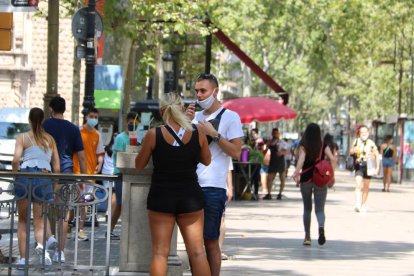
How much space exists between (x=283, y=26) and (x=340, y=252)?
48637 millimetres

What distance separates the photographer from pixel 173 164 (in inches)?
370

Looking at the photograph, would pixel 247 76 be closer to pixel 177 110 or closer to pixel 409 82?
pixel 409 82

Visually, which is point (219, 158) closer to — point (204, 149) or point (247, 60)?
point (204, 149)

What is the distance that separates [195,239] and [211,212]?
704 millimetres

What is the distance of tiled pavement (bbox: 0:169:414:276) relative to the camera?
13.3m

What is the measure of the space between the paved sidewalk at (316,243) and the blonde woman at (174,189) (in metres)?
3.15

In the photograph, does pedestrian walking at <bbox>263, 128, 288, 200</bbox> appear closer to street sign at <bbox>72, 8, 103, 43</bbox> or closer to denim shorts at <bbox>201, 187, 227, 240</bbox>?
street sign at <bbox>72, 8, 103, 43</bbox>

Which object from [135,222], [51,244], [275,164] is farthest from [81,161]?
[275,164]

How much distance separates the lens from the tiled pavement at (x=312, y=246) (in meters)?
13.3

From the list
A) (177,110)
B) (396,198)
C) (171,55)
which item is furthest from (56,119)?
(171,55)

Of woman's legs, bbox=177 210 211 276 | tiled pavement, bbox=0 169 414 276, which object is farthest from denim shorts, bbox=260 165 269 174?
woman's legs, bbox=177 210 211 276

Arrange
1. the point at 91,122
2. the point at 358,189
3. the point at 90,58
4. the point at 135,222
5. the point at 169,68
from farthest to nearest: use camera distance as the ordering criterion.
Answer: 1. the point at 169,68
2. the point at 358,189
3. the point at 90,58
4. the point at 91,122
5. the point at 135,222

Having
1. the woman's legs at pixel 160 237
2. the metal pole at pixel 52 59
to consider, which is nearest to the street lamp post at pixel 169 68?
the metal pole at pixel 52 59

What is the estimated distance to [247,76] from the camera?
63.9m
